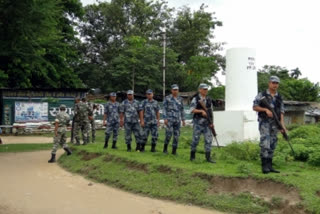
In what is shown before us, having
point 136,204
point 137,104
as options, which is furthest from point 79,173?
point 136,204

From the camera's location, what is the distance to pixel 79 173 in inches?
348

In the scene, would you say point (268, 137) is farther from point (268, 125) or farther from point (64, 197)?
point (64, 197)

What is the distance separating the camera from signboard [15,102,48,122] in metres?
21.1

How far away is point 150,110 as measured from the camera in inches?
380

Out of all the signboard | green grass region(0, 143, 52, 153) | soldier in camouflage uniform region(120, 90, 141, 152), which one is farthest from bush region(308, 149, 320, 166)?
the signboard

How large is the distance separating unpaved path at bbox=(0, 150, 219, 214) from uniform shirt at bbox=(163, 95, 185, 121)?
8.10ft

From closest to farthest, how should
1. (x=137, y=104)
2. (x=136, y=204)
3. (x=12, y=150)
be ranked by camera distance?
(x=136, y=204)
(x=137, y=104)
(x=12, y=150)

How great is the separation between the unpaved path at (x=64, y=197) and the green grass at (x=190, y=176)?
0.27 meters

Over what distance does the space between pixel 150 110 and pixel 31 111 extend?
13991 millimetres

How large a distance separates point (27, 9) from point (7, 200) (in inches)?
310

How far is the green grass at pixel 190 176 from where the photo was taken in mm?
5559

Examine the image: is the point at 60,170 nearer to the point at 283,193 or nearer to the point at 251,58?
the point at 283,193

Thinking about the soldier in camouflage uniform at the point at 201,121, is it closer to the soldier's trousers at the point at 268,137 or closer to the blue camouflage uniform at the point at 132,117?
the soldier's trousers at the point at 268,137

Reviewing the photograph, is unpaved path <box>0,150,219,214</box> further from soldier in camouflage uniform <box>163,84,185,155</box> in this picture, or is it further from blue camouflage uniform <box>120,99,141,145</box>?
soldier in camouflage uniform <box>163,84,185,155</box>
